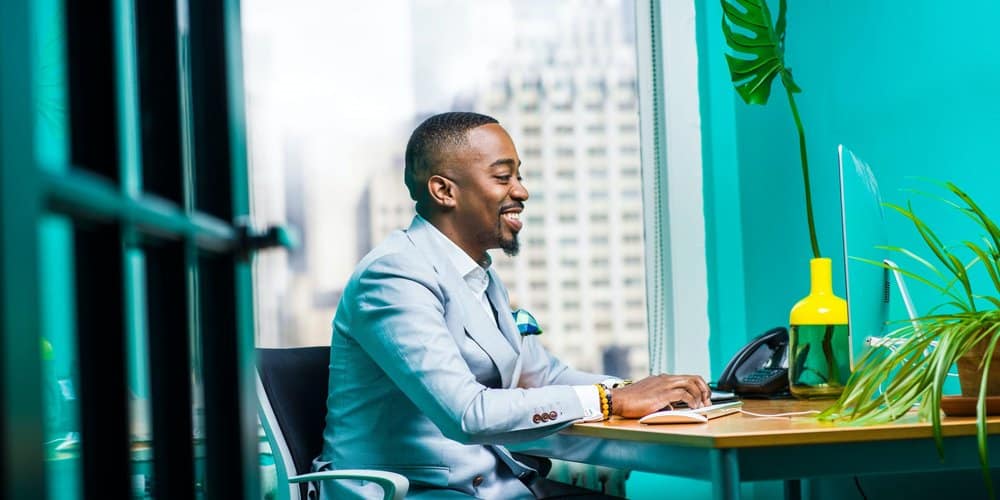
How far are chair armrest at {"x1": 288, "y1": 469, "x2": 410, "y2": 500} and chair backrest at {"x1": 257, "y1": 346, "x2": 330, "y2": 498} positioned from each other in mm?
120

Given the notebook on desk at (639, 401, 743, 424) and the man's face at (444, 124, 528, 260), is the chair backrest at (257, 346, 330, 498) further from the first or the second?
the notebook on desk at (639, 401, 743, 424)

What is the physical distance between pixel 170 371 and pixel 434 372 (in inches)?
50.8

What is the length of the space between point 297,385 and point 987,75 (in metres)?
1.71

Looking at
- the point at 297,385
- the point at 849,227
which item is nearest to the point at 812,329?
the point at 849,227

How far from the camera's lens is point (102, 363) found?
0.52 m

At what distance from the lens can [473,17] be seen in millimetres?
3199

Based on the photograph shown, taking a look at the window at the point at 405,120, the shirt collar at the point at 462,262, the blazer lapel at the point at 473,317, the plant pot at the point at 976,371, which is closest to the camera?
the plant pot at the point at 976,371

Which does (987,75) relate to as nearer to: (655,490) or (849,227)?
(849,227)

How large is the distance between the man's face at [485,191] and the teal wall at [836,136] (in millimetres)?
988

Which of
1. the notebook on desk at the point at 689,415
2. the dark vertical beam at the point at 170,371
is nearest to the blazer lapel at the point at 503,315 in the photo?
the notebook on desk at the point at 689,415

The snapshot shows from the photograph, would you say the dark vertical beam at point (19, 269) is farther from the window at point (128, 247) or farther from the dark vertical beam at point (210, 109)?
the dark vertical beam at point (210, 109)

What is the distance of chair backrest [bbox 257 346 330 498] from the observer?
2.08 metres

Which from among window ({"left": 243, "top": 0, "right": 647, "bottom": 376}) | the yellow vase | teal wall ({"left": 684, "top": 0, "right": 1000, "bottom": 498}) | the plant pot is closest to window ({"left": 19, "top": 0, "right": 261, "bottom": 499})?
the plant pot

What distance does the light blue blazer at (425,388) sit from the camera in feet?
6.26
